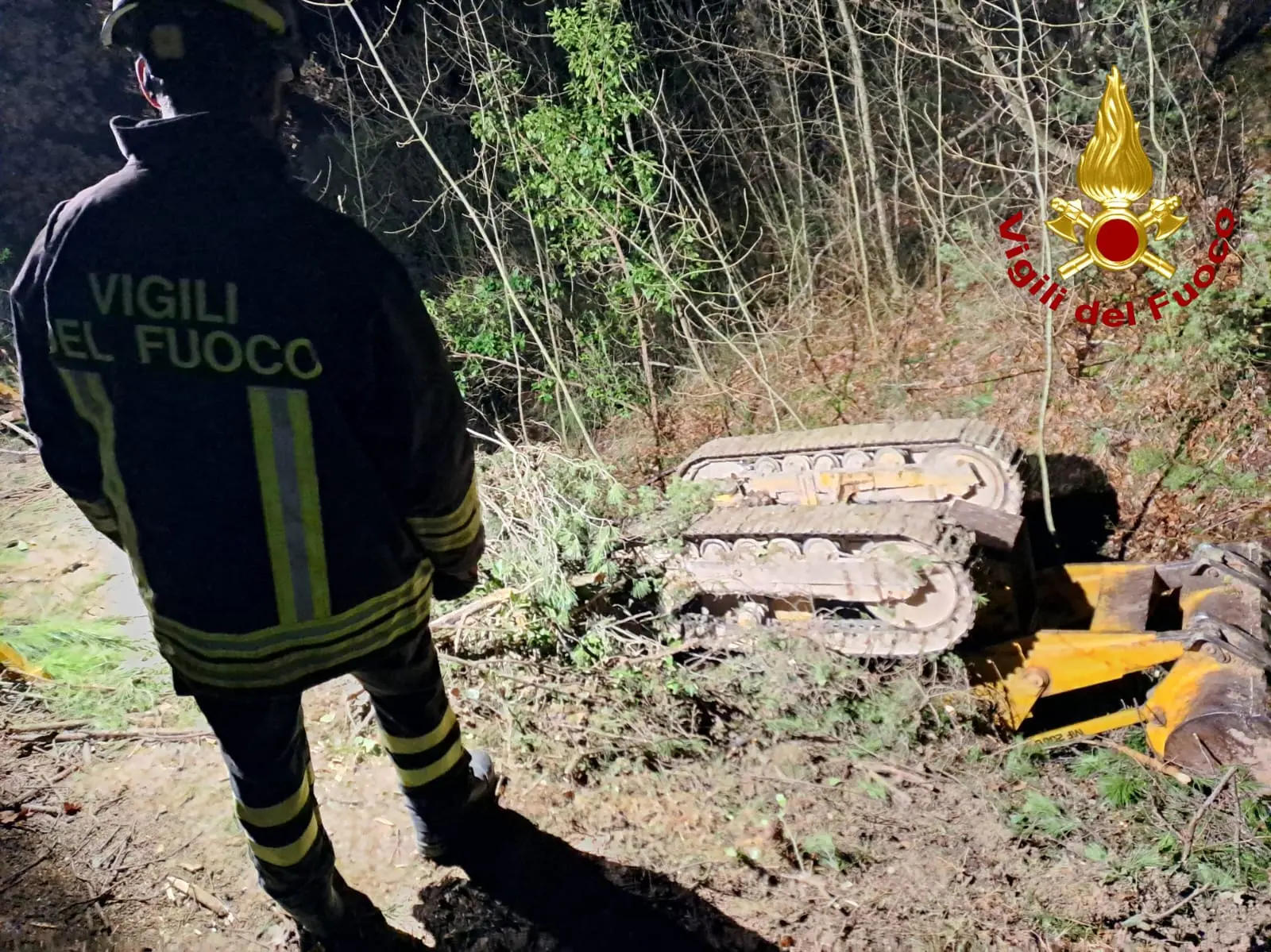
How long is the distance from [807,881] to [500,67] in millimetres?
5001

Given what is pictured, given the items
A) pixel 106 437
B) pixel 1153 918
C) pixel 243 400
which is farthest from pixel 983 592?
pixel 106 437

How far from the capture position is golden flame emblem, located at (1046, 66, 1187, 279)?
150 inches

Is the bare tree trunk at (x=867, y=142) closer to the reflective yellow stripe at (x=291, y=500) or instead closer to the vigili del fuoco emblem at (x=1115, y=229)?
the vigili del fuoco emblem at (x=1115, y=229)

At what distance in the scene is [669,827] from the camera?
2871mm

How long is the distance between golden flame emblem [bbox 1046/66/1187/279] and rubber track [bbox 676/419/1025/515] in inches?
49.5

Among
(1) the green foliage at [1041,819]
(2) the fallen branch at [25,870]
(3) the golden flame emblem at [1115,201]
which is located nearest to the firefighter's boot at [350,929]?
(2) the fallen branch at [25,870]

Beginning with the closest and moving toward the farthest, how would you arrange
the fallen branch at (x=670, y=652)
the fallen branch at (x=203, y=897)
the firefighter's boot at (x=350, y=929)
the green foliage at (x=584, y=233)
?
the firefighter's boot at (x=350, y=929) < the fallen branch at (x=203, y=897) < the fallen branch at (x=670, y=652) < the green foliage at (x=584, y=233)

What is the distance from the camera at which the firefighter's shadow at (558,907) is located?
2.39 m

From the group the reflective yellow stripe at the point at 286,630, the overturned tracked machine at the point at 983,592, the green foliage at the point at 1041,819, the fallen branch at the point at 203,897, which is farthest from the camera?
the overturned tracked machine at the point at 983,592

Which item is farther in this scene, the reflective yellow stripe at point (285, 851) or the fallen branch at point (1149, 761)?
the fallen branch at point (1149, 761)

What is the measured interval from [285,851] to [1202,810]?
8.65ft

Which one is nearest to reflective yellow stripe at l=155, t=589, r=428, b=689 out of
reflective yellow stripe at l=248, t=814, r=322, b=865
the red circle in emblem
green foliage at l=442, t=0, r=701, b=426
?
reflective yellow stripe at l=248, t=814, r=322, b=865

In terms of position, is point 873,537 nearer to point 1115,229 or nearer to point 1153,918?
point 1153,918

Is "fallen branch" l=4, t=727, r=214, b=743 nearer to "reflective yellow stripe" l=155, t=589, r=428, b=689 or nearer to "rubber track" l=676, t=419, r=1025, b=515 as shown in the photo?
"reflective yellow stripe" l=155, t=589, r=428, b=689
